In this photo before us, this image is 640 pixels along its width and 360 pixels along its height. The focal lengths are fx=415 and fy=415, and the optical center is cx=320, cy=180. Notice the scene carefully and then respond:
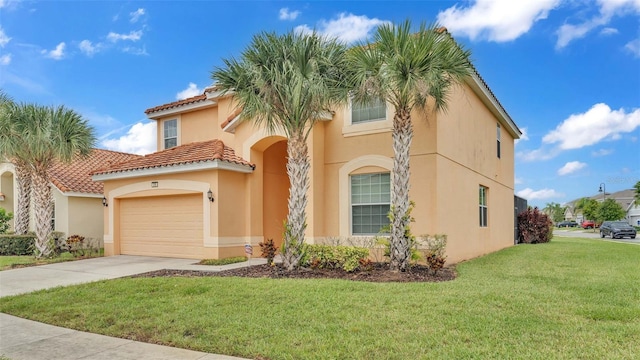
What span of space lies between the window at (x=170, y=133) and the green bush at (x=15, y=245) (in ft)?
24.5

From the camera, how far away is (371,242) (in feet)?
43.0

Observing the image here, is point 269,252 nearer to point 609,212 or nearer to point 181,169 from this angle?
point 181,169

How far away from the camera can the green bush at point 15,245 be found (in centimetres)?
1858

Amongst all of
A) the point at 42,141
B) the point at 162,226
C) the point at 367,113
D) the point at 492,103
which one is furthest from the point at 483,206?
the point at 42,141

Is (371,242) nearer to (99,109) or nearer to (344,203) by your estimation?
(344,203)

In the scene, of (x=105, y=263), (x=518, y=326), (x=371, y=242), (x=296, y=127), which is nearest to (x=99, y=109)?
(x=105, y=263)

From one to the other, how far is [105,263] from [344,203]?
848 cm

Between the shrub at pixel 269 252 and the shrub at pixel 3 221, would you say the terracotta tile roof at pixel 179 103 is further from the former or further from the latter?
the shrub at pixel 3 221

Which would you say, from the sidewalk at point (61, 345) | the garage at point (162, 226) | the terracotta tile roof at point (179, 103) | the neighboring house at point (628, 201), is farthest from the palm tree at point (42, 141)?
the neighboring house at point (628, 201)

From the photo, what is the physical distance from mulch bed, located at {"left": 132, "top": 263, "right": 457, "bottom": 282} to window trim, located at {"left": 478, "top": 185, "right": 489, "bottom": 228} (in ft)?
20.1

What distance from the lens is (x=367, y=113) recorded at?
13.9 m

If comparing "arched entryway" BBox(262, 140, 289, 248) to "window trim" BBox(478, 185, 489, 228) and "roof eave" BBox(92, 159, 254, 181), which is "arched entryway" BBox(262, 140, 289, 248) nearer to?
"roof eave" BBox(92, 159, 254, 181)

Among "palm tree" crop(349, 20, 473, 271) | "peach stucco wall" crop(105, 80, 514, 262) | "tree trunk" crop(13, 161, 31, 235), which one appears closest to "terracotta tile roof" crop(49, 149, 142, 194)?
"tree trunk" crop(13, 161, 31, 235)

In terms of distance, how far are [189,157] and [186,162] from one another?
86 centimetres
